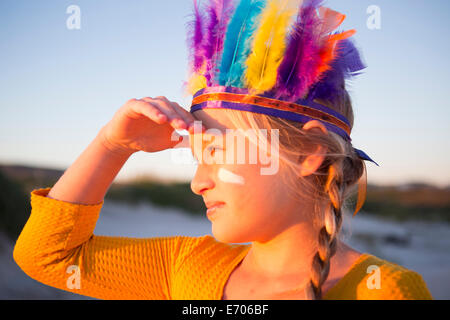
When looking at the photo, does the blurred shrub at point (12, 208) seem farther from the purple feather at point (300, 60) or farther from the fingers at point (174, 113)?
the purple feather at point (300, 60)

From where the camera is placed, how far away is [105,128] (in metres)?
1.57

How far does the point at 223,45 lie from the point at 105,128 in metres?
0.60

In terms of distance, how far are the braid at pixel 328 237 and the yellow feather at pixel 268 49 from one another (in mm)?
400

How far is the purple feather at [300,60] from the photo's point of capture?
1.33 m

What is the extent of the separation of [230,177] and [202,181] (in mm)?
110

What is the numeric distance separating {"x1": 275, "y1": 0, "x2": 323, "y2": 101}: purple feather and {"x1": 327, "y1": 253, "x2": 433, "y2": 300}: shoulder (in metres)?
0.63

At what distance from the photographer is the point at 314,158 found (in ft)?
4.46

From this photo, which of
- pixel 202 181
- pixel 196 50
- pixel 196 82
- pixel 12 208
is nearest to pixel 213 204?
pixel 202 181

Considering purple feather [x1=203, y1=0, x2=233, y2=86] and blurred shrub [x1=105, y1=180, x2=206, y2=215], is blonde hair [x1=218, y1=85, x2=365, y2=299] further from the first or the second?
blurred shrub [x1=105, y1=180, x2=206, y2=215]

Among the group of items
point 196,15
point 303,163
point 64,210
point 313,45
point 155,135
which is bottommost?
point 64,210

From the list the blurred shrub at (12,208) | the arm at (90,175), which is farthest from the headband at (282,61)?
the blurred shrub at (12,208)

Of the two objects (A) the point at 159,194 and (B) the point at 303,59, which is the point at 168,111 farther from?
(A) the point at 159,194
